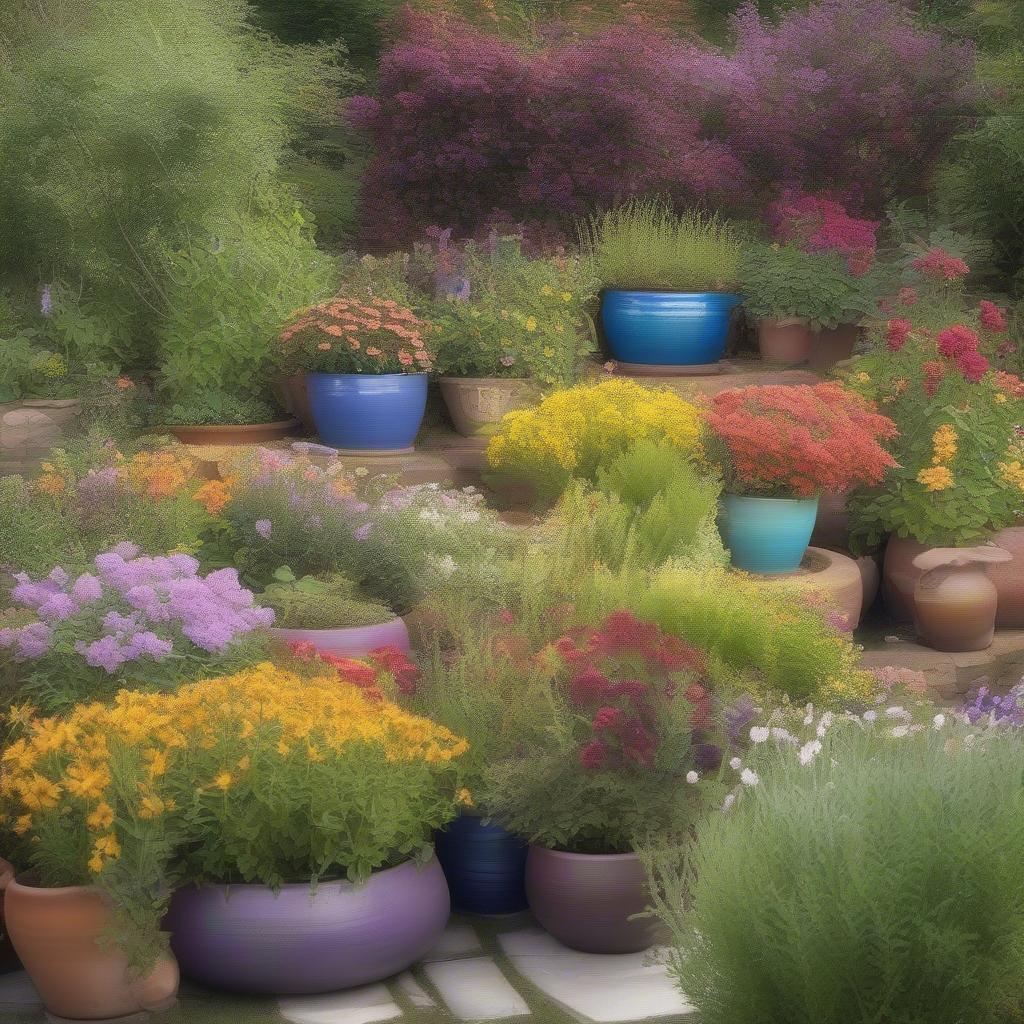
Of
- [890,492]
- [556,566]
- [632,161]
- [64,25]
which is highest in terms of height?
[64,25]

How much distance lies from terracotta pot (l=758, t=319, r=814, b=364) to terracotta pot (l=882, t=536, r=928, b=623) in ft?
6.73

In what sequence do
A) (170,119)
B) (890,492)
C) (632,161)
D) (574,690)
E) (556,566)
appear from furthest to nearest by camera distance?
(632,161) < (170,119) < (890,492) < (556,566) < (574,690)

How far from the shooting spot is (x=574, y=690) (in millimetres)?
3680

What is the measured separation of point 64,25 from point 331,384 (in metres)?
4.12

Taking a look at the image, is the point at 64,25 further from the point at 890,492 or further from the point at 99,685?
the point at 99,685

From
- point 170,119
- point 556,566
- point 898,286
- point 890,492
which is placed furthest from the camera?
point 898,286

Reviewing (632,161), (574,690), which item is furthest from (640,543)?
(632,161)

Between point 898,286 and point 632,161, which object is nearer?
point 898,286

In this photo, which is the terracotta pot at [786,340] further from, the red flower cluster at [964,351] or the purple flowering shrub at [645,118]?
the red flower cluster at [964,351]

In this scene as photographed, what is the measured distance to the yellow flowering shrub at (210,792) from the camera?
10.3 feet

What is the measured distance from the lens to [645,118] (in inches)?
351

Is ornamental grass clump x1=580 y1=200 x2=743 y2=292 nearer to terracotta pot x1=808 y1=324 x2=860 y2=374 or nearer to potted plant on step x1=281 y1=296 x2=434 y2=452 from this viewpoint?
terracotta pot x1=808 y1=324 x2=860 y2=374

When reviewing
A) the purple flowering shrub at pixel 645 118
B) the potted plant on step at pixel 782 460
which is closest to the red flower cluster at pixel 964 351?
the potted plant on step at pixel 782 460

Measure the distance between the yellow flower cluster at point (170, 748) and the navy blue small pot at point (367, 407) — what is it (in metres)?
3.49
